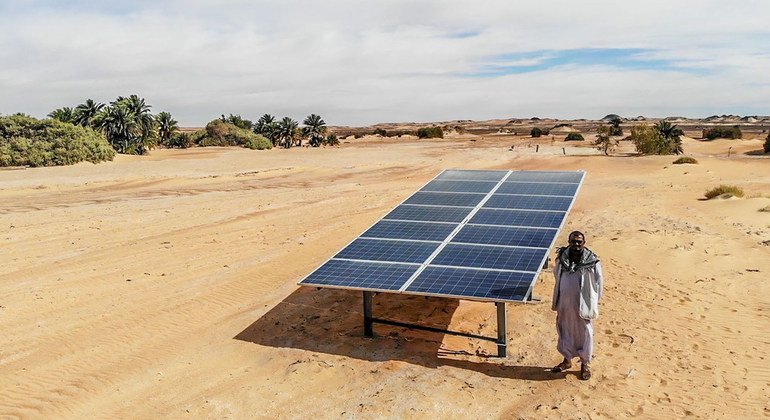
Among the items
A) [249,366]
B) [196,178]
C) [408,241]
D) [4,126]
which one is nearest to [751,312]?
[408,241]

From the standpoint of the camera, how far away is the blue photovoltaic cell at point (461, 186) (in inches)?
591

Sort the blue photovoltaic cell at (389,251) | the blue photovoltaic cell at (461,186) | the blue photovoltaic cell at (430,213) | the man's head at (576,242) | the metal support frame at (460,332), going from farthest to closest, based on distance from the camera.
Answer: the blue photovoltaic cell at (461,186) → the blue photovoltaic cell at (430,213) → the blue photovoltaic cell at (389,251) → the metal support frame at (460,332) → the man's head at (576,242)

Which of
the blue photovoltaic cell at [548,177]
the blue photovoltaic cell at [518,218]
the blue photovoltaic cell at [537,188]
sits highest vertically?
the blue photovoltaic cell at [548,177]

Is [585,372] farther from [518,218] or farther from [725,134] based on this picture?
[725,134]

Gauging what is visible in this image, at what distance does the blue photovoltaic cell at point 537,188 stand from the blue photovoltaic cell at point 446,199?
839 millimetres

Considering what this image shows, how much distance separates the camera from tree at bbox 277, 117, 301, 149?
90750 millimetres

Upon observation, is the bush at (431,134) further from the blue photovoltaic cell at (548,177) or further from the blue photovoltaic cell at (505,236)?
the blue photovoltaic cell at (505,236)

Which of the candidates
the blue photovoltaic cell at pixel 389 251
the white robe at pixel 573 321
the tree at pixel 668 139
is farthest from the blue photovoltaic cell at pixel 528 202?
the tree at pixel 668 139

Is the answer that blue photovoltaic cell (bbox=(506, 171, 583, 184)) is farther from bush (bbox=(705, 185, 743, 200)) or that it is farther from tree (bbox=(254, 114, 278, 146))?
tree (bbox=(254, 114, 278, 146))

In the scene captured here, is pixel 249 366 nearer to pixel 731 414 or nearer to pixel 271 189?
pixel 731 414

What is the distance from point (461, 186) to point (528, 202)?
2.35 m

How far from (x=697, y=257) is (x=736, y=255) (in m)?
1.20

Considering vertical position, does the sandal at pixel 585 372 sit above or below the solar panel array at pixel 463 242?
below

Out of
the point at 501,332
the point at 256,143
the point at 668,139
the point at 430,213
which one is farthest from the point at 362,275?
the point at 256,143
